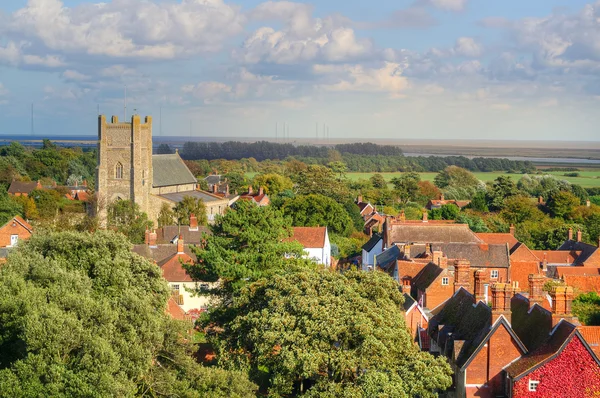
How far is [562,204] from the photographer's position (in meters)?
90.7

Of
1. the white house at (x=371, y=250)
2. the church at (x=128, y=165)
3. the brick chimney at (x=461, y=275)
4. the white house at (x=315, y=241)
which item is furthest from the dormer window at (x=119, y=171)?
the brick chimney at (x=461, y=275)

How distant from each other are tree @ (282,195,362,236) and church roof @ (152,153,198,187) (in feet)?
76.6

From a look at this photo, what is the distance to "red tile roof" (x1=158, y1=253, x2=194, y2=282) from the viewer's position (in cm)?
4650

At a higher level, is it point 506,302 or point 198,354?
point 506,302

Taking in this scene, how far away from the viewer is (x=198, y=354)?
34781 mm

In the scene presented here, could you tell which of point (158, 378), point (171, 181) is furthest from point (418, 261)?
point (171, 181)

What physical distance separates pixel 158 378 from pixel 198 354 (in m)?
9.53

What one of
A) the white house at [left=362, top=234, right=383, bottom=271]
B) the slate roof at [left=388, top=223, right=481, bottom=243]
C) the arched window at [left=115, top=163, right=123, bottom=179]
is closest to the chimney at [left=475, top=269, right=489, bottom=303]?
the slate roof at [left=388, top=223, right=481, bottom=243]

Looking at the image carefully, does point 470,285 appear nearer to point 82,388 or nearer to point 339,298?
point 339,298

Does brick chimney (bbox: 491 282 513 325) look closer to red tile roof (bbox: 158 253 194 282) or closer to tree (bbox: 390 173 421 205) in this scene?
red tile roof (bbox: 158 253 194 282)

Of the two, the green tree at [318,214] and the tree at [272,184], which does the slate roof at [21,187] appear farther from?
the green tree at [318,214]

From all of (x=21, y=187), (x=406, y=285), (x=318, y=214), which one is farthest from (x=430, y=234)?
(x=21, y=187)

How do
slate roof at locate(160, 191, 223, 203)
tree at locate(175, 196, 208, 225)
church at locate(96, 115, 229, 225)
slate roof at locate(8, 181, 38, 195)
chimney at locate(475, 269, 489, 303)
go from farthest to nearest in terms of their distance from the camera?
slate roof at locate(8, 181, 38, 195)
slate roof at locate(160, 191, 223, 203)
church at locate(96, 115, 229, 225)
tree at locate(175, 196, 208, 225)
chimney at locate(475, 269, 489, 303)

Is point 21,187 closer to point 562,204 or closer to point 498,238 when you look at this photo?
point 498,238
